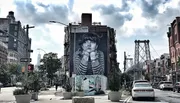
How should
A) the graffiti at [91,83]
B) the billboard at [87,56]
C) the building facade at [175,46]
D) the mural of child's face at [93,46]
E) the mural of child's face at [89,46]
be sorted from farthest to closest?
the building facade at [175,46] → the billboard at [87,56] → the mural of child's face at [93,46] → the mural of child's face at [89,46] → the graffiti at [91,83]

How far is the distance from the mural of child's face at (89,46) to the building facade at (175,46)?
79.0 feet

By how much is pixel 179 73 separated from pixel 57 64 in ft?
135

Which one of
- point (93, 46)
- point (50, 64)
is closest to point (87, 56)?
point (93, 46)

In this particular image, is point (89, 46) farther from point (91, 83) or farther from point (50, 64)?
point (50, 64)

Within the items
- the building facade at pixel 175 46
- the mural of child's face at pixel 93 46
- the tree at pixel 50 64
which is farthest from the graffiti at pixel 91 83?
the tree at pixel 50 64

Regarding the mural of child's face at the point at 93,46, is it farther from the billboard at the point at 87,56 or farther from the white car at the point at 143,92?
the white car at the point at 143,92

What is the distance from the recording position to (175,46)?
79.4 meters

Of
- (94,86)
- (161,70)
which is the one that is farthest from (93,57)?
(161,70)

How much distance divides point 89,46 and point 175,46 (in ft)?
104

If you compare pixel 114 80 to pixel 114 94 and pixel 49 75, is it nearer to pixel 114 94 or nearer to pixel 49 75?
pixel 114 94

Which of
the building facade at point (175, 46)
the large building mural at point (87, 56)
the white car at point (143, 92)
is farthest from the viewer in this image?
the building facade at point (175, 46)

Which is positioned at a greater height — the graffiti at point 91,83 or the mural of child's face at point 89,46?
the mural of child's face at point 89,46

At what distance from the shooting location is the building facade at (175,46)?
74.2 m

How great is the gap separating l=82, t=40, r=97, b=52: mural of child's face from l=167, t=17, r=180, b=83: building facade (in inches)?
948
